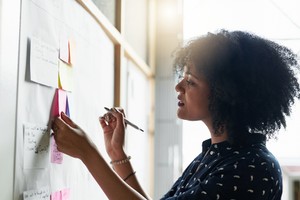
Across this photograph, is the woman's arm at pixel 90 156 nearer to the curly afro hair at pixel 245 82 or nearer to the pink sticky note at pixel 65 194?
the pink sticky note at pixel 65 194

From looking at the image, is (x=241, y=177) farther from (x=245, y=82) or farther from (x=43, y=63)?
(x=43, y=63)

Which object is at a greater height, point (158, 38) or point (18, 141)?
point (158, 38)

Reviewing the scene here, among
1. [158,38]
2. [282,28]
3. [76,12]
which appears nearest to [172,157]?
[158,38]

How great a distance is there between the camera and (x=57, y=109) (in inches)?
40.6

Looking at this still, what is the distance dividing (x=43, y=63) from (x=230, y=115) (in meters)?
0.44

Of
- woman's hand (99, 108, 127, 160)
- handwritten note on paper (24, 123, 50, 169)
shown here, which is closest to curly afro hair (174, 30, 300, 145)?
woman's hand (99, 108, 127, 160)

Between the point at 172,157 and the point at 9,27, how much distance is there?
1814mm

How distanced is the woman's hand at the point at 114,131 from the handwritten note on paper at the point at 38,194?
256mm

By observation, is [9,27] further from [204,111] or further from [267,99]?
[267,99]

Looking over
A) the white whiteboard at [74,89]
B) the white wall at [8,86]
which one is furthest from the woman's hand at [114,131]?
→ the white wall at [8,86]

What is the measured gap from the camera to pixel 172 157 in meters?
2.52

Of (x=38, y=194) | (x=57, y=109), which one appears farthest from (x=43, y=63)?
(x=38, y=194)

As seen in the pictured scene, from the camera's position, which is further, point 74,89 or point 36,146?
point 74,89

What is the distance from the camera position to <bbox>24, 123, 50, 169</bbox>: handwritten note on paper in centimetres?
89
